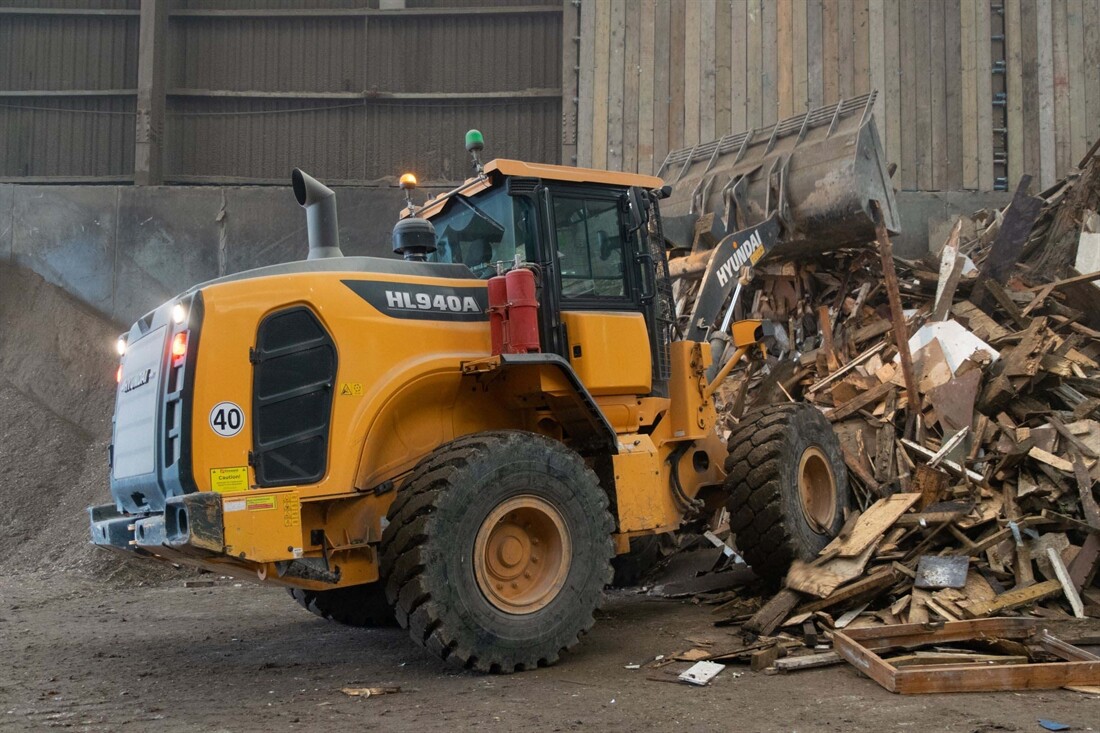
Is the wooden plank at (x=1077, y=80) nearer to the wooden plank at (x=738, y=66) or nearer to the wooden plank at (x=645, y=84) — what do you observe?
the wooden plank at (x=738, y=66)

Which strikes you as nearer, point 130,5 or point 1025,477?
point 1025,477

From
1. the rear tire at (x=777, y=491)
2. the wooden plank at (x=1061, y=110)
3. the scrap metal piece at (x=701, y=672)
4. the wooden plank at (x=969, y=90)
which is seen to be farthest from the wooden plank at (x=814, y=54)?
the scrap metal piece at (x=701, y=672)

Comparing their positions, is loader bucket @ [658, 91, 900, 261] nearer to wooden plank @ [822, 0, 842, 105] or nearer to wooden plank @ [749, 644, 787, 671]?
wooden plank @ [822, 0, 842, 105]

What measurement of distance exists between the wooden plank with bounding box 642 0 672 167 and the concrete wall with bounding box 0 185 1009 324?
369 cm

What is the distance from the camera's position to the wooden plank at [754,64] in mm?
13672

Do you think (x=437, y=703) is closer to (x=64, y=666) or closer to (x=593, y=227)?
(x=64, y=666)

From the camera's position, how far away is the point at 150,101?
15.1m

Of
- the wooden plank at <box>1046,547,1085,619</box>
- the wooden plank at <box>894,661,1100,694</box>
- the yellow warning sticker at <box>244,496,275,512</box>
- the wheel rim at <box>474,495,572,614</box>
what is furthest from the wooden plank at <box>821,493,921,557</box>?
the yellow warning sticker at <box>244,496,275,512</box>

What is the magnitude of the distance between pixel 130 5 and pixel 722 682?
591 inches

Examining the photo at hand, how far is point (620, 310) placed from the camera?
6609 mm

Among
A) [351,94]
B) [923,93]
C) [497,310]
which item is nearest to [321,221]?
[497,310]

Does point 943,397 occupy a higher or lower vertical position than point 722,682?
higher

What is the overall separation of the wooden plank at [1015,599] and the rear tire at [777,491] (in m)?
1.19

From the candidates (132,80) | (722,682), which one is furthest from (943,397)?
(132,80)
